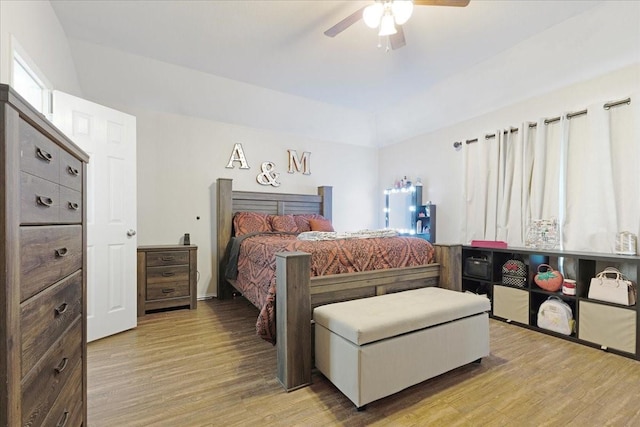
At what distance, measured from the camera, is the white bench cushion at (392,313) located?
63.0 inches

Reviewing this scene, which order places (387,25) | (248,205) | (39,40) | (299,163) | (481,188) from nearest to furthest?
(387,25) < (39,40) < (481,188) < (248,205) < (299,163)

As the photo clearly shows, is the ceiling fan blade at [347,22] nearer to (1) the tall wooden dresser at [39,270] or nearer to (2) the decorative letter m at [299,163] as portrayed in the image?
(1) the tall wooden dresser at [39,270]

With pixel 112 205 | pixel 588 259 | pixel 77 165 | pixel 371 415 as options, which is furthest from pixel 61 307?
pixel 588 259

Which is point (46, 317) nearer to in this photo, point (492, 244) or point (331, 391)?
point (331, 391)

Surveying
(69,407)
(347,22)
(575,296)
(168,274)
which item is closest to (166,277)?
(168,274)

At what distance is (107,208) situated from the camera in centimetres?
266

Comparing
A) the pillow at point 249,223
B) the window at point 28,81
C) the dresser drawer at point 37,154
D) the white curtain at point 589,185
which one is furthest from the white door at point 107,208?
the white curtain at point 589,185

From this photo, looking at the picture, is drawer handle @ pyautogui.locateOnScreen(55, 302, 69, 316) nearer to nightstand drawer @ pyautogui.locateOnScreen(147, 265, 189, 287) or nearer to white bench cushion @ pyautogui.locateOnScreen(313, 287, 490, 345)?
white bench cushion @ pyautogui.locateOnScreen(313, 287, 490, 345)

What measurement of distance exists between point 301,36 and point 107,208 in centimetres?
254

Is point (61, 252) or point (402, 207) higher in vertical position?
point (402, 207)

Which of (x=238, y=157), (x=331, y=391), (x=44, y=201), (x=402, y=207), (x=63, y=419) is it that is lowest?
(x=331, y=391)

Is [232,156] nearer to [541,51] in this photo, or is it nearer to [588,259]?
[541,51]

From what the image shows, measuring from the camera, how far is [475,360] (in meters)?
2.05

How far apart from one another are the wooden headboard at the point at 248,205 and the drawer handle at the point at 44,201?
293 cm
